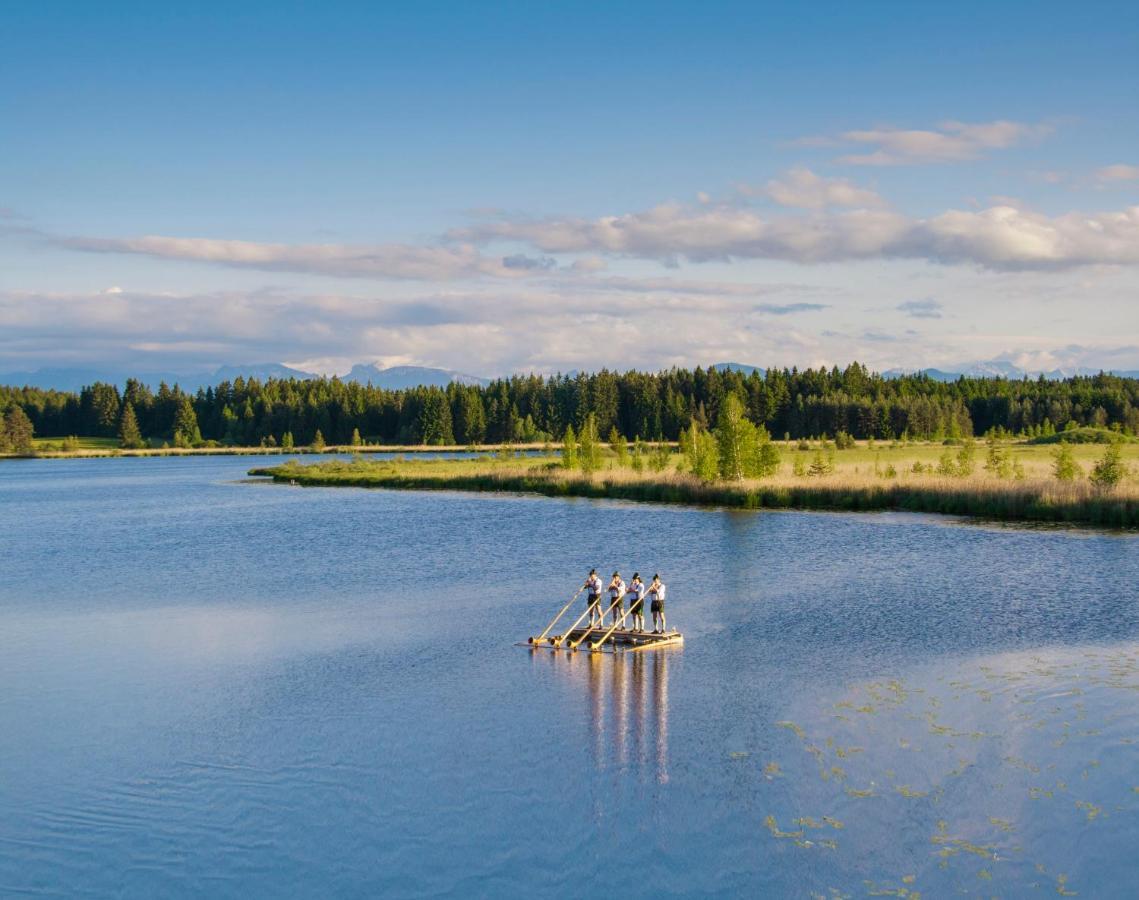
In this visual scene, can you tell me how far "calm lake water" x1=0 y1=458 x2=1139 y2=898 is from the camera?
1652 cm

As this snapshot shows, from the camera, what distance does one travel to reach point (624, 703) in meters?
25.5

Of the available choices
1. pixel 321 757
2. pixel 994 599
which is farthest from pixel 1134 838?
pixel 994 599

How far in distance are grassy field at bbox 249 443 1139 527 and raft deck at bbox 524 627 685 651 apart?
37419 millimetres

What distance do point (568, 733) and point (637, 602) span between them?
35.1 feet

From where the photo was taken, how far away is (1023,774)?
64.9 feet

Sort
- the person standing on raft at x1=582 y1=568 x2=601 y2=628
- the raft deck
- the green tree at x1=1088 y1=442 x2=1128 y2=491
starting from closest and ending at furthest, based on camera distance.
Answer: the raft deck
the person standing on raft at x1=582 y1=568 x2=601 y2=628
the green tree at x1=1088 y1=442 x2=1128 y2=491

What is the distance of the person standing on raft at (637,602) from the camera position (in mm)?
33312

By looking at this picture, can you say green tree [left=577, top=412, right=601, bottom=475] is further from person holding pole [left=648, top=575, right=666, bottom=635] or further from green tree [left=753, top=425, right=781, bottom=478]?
person holding pole [left=648, top=575, right=666, bottom=635]

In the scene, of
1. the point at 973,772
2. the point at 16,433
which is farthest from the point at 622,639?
the point at 16,433

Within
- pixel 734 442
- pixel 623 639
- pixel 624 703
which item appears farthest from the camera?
pixel 734 442

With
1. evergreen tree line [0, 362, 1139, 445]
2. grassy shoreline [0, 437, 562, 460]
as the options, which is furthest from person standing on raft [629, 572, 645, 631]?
grassy shoreline [0, 437, 562, 460]

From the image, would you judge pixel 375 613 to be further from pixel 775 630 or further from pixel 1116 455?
pixel 1116 455

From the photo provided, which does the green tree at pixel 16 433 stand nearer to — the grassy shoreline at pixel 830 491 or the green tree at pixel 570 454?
the grassy shoreline at pixel 830 491

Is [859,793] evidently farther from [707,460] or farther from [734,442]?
[734,442]
